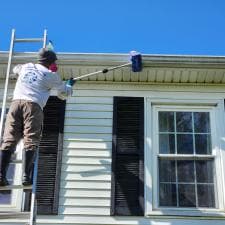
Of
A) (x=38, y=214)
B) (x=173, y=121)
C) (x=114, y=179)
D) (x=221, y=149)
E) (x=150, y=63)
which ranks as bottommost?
(x=38, y=214)

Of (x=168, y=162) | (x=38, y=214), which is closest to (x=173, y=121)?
(x=168, y=162)

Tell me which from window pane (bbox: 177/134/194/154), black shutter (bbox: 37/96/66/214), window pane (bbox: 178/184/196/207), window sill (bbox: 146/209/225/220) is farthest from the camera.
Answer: window pane (bbox: 177/134/194/154)

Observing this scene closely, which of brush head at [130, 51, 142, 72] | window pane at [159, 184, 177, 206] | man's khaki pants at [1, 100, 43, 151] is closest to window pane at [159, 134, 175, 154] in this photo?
window pane at [159, 184, 177, 206]

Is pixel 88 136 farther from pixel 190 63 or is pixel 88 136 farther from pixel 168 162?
pixel 190 63

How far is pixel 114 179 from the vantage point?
5.76m

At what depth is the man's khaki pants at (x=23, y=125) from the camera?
4.33 m

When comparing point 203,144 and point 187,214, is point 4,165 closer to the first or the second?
point 187,214

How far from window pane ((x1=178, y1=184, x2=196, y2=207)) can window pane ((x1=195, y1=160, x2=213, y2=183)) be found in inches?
6.2

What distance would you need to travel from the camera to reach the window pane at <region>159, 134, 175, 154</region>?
6.04 meters

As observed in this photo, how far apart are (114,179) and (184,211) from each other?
936 mm

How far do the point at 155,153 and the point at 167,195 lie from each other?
1.85 ft

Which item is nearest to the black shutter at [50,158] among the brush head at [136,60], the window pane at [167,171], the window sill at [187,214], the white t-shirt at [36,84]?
the brush head at [136,60]

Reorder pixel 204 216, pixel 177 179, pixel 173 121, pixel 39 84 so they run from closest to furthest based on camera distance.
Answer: pixel 39 84 < pixel 204 216 < pixel 177 179 < pixel 173 121

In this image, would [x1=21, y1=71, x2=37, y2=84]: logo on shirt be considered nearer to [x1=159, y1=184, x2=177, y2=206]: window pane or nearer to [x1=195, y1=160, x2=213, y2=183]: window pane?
[x1=159, y1=184, x2=177, y2=206]: window pane
